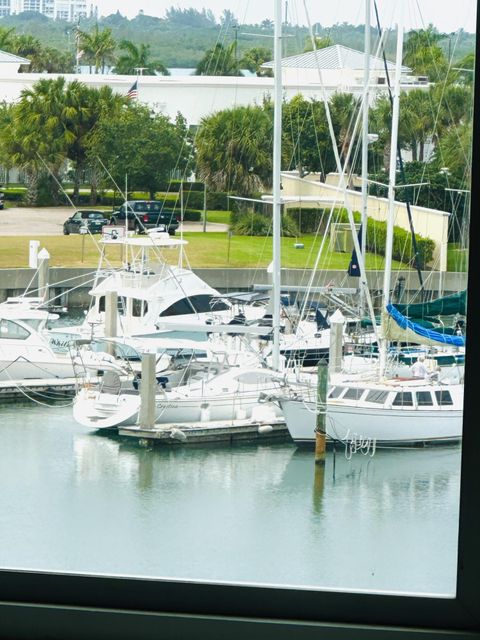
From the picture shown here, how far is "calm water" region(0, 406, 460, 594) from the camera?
197 inches

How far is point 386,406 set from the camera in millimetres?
4473

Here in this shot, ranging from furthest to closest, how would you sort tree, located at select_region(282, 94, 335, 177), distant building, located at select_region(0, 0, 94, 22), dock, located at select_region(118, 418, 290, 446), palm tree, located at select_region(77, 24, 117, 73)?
dock, located at select_region(118, 418, 290, 446), tree, located at select_region(282, 94, 335, 177), palm tree, located at select_region(77, 24, 117, 73), distant building, located at select_region(0, 0, 94, 22)

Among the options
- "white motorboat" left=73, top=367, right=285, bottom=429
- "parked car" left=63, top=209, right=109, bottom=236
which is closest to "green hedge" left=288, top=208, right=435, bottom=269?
"white motorboat" left=73, top=367, right=285, bottom=429

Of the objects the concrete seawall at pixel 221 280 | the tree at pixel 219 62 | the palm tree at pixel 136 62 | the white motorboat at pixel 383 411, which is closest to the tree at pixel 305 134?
the tree at pixel 219 62

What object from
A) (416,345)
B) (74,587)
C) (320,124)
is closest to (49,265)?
(320,124)

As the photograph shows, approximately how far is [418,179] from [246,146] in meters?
0.78

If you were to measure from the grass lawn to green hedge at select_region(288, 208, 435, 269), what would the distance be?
6cm

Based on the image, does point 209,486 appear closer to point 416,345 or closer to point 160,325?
point 160,325

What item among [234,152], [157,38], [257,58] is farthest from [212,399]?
[157,38]

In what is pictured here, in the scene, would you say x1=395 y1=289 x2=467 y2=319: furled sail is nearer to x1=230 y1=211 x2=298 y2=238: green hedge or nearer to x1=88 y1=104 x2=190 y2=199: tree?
x1=230 y1=211 x2=298 y2=238: green hedge

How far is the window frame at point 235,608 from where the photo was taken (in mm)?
768

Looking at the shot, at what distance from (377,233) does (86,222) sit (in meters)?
1.33

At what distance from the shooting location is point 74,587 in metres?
0.79

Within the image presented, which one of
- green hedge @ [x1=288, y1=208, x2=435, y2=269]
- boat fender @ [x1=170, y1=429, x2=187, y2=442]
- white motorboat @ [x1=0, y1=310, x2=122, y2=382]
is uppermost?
green hedge @ [x1=288, y1=208, x2=435, y2=269]
